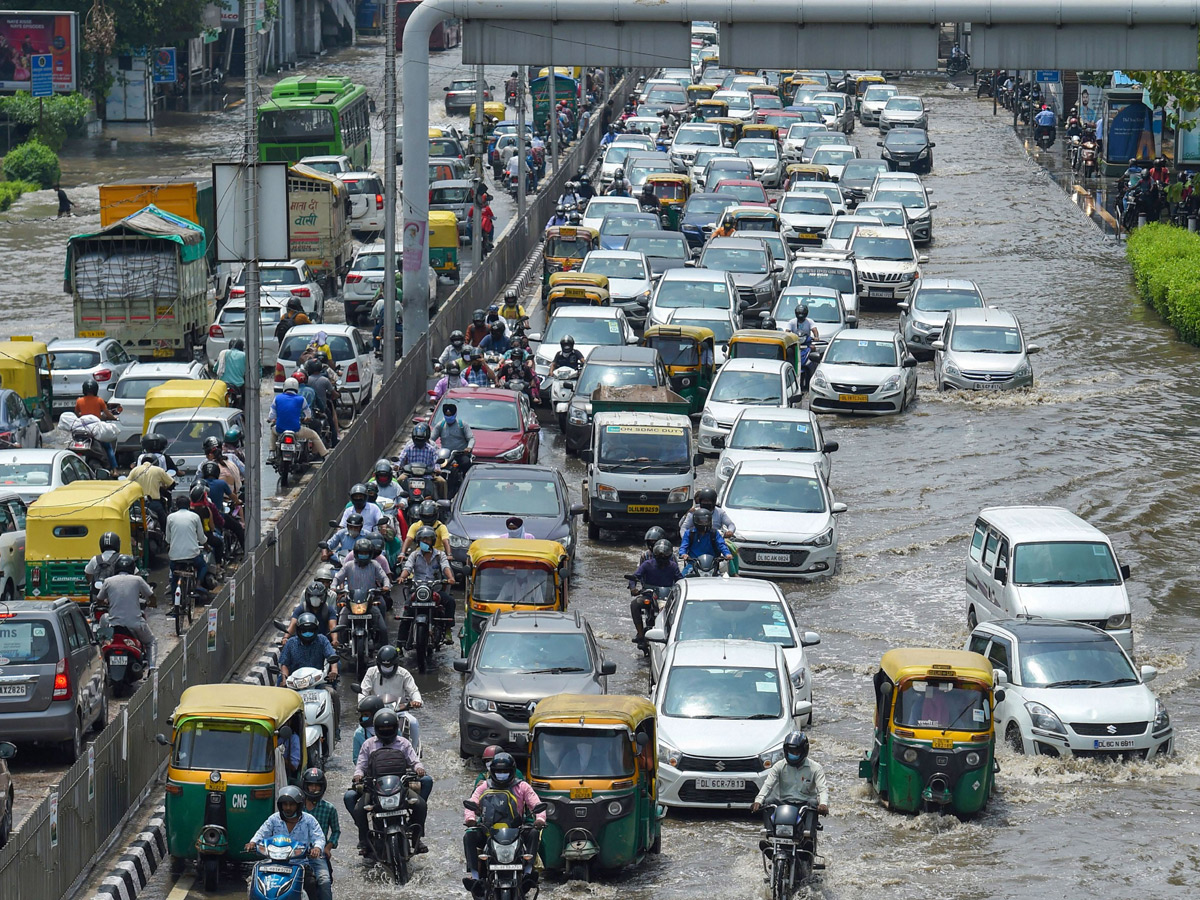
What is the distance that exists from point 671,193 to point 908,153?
15.5 meters

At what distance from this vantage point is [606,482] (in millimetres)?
28016

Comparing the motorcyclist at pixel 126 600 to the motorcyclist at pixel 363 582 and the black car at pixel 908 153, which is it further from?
the black car at pixel 908 153

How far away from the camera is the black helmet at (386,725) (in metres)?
16.1

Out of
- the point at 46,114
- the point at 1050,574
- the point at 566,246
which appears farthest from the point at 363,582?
the point at 46,114

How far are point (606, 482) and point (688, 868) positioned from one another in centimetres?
1155

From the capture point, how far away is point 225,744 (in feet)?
Result: 53.5

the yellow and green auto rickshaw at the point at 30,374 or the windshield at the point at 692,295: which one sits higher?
the windshield at the point at 692,295

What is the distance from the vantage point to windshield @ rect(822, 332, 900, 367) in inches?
1432

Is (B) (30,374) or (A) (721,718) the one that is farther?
(B) (30,374)

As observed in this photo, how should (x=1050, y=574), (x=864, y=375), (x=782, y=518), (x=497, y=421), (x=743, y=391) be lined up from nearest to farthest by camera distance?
(x=1050, y=574)
(x=782, y=518)
(x=497, y=421)
(x=743, y=391)
(x=864, y=375)

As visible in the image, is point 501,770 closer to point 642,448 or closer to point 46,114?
point 642,448

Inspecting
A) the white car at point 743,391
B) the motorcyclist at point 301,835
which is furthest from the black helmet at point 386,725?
→ the white car at point 743,391

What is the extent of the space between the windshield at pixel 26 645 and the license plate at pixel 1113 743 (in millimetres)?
9386

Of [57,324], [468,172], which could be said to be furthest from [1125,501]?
[468,172]
